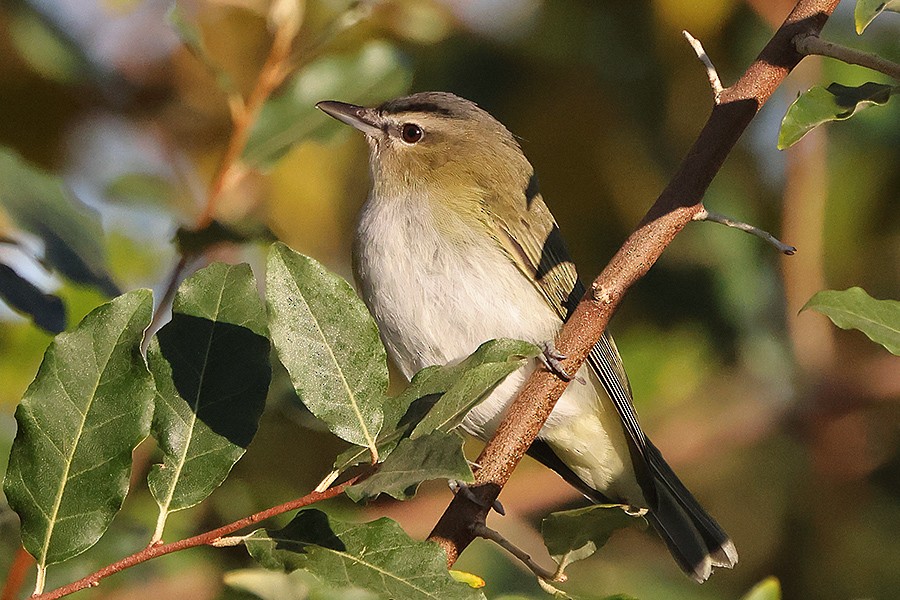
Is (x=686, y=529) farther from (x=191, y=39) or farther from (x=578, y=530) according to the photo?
(x=191, y=39)

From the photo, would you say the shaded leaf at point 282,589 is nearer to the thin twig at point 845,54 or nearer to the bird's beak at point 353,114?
the thin twig at point 845,54

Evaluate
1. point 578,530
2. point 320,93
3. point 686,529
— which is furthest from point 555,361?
point 686,529

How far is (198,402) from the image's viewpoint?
1.79 m

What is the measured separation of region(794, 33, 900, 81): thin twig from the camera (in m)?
1.66

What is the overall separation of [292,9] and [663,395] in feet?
5.42

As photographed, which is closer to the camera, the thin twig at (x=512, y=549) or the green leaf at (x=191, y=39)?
the thin twig at (x=512, y=549)

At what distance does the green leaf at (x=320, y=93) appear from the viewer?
2986 millimetres

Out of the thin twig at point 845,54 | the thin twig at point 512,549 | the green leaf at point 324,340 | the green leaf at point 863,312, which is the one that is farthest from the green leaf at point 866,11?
the thin twig at point 512,549

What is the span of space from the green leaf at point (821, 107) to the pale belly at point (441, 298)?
1.51 metres

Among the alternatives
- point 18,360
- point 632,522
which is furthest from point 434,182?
point 632,522

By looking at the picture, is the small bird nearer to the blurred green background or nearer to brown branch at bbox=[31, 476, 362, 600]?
the blurred green background

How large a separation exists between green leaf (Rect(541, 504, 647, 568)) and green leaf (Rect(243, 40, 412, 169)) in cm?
134

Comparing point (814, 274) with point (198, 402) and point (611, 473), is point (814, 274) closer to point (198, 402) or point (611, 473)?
point (611, 473)

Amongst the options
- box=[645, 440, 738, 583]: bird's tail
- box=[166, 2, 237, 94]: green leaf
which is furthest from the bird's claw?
box=[645, 440, 738, 583]: bird's tail
